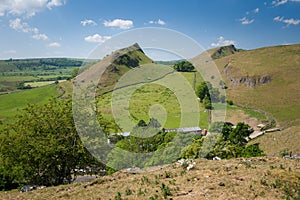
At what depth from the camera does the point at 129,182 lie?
1435 centimetres

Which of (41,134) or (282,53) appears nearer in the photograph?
(41,134)

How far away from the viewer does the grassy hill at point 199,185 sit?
443 inches

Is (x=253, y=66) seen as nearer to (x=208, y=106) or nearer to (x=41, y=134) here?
(x=208, y=106)

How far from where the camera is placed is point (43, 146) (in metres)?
19.8

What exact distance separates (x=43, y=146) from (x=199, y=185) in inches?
501

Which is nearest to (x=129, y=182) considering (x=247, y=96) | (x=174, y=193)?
(x=174, y=193)

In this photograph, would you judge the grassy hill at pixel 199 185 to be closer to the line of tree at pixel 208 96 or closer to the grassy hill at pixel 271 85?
the grassy hill at pixel 271 85

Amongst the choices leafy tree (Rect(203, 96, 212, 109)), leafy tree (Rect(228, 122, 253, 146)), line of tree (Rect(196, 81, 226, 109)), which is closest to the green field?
leafy tree (Rect(203, 96, 212, 109))

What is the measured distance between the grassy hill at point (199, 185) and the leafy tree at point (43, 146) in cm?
542

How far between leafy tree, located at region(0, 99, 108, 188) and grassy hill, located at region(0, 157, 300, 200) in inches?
213

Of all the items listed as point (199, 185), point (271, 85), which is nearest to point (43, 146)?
point (199, 185)

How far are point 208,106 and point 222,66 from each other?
73275 mm

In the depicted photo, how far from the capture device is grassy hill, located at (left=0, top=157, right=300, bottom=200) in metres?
11.2

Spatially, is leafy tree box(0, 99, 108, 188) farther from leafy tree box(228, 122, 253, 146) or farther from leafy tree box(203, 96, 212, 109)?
leafy tree box(203, 96, 212, 109)
